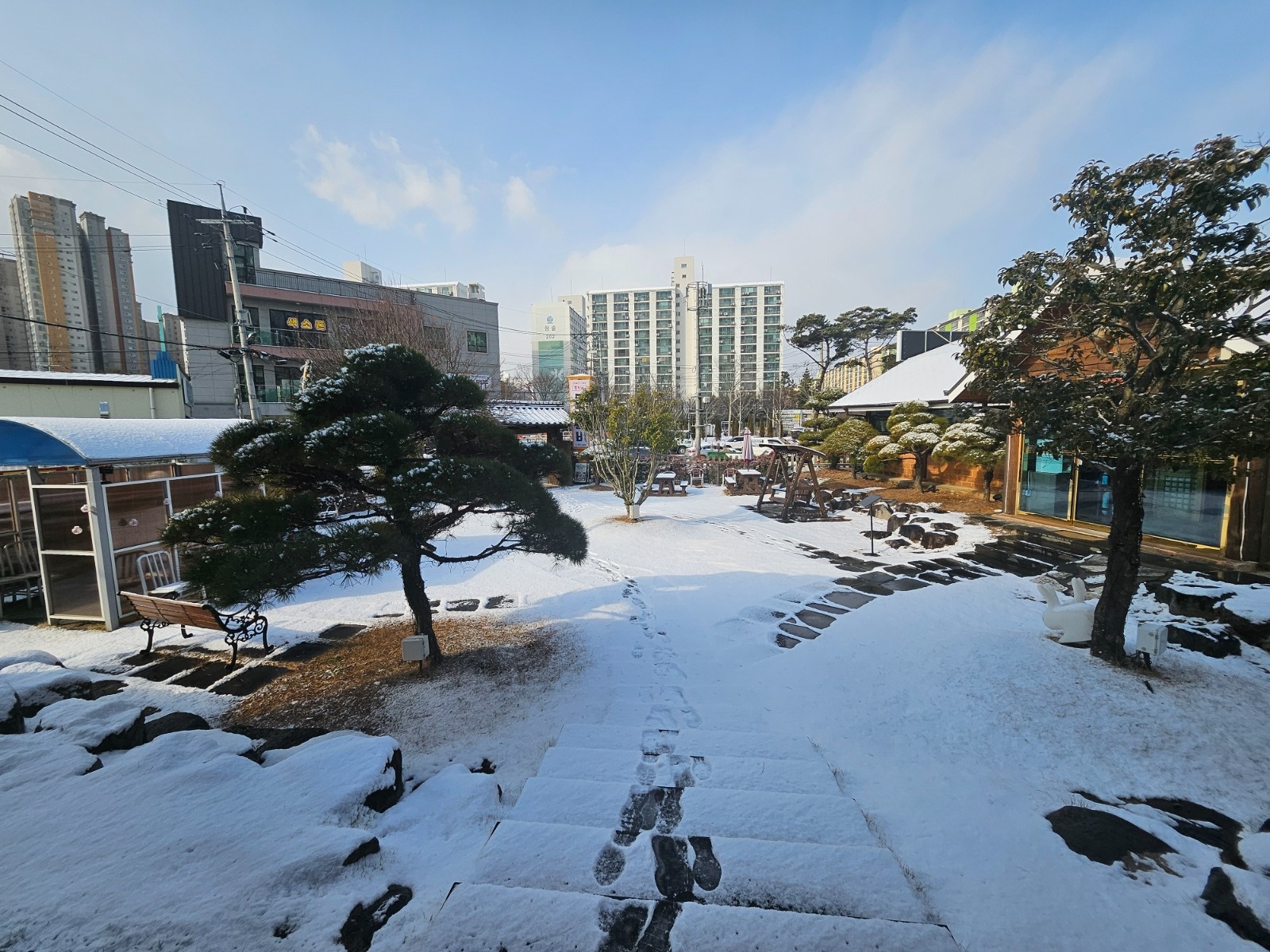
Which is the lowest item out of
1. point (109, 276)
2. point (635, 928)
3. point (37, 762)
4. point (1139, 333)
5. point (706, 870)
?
point (706, 870)

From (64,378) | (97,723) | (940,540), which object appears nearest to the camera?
(97,723)

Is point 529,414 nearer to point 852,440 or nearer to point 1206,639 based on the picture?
point 852,440

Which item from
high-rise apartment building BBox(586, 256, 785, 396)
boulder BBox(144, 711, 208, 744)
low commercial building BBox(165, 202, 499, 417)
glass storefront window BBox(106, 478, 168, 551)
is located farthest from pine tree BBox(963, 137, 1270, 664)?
high-rise apartment building BBox(586, 256, 785, 396)

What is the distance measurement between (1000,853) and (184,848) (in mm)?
3600

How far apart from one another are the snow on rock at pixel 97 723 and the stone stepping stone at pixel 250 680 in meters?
1.45

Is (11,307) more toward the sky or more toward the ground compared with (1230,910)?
more toward the sky

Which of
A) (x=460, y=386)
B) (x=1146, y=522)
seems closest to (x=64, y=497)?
(x=460, y=386)

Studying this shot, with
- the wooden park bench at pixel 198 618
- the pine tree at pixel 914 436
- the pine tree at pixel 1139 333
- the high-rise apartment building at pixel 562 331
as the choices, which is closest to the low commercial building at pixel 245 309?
the pine tree at pixel 914 436

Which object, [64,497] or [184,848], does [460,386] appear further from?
[64,497]

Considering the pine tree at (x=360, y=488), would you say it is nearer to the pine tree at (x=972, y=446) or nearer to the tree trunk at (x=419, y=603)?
the tree trunk at (x=419, y=603)

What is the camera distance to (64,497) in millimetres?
6641

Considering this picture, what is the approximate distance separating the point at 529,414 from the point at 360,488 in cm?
1491

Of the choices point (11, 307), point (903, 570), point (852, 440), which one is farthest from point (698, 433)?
point (11, 307)

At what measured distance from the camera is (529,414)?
19.2m
